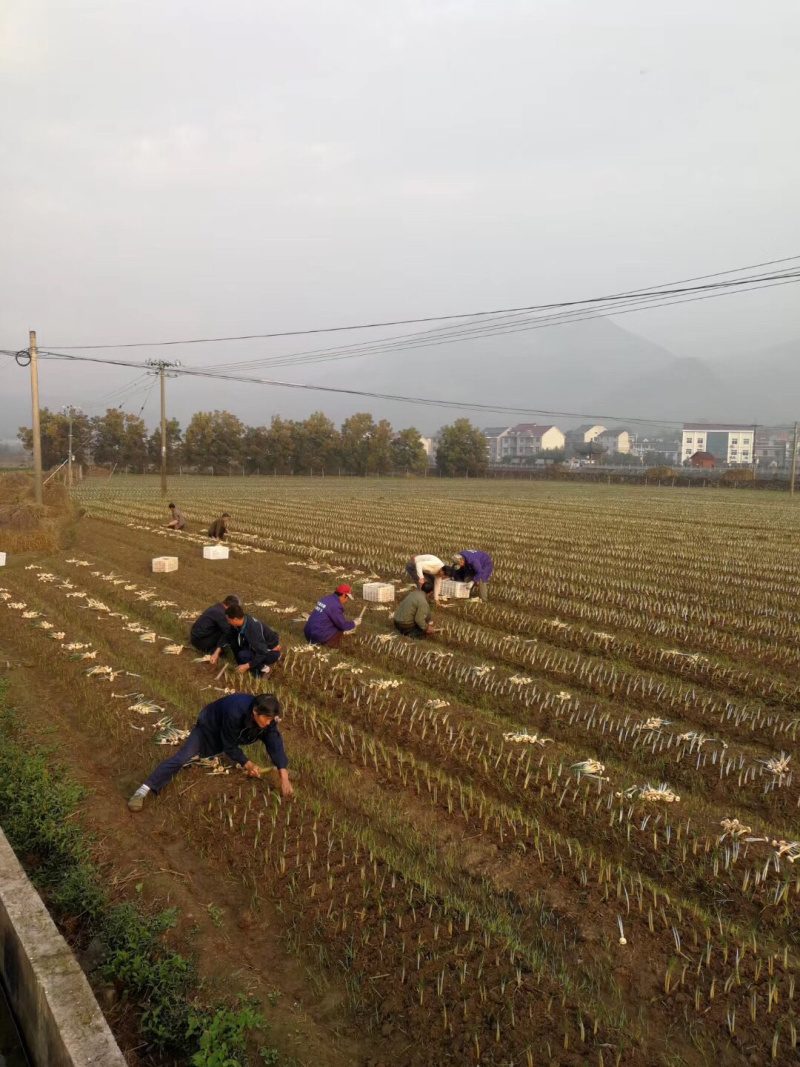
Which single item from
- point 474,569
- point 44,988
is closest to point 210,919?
point 44,988

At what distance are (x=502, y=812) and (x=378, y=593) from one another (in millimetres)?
7764

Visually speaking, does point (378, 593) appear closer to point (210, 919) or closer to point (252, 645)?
point (252, 645)

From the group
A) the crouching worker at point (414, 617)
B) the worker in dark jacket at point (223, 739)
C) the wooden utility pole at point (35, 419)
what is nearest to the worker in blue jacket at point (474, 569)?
the crouching worker at point (414, 617)

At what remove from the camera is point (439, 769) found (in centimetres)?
691

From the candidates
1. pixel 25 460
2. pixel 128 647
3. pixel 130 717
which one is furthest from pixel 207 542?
pixel 25 460

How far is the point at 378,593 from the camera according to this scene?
1359 cm

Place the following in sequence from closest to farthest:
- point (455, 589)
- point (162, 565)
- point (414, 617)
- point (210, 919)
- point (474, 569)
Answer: point (210, 919) → point (414, 617) → point (474, 569) → point (455, 589) → point (162, 565)

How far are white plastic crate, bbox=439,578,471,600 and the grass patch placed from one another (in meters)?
8.38

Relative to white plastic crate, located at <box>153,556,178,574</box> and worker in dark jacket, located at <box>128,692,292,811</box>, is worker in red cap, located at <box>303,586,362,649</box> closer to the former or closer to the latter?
worker in dark jacket, located at <box>128,692,292,811</box>

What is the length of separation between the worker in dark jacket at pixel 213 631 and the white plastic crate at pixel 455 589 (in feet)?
17.9

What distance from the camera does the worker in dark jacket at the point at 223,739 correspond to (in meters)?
5.86

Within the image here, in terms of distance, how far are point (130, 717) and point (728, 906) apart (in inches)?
241

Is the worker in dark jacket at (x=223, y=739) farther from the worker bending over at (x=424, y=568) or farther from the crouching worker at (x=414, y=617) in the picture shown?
the worker bending over at (x=424, y=568)

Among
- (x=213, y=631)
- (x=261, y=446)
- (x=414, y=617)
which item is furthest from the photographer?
(x=261, y=446)
